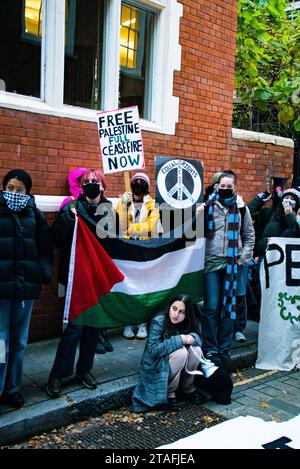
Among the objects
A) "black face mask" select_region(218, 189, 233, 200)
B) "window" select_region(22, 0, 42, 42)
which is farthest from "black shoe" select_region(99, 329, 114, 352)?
"window" select_region(22, 0, 42, 42)

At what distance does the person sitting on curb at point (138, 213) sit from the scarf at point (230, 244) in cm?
60

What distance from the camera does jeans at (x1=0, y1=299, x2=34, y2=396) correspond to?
376 cm

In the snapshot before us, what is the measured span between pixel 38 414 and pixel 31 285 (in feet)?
3.35

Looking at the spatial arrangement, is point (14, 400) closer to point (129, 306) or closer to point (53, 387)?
point (53, 387)

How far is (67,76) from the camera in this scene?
5664 millimetres

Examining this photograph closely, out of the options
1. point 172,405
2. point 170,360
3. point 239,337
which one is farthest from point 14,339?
point 239,337

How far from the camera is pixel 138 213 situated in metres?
5.29

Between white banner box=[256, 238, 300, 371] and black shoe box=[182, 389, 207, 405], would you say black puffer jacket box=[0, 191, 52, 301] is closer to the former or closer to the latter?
black shoe box=[182, 389, 207, 405]

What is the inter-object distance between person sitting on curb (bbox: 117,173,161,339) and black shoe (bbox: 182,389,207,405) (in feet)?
5.62

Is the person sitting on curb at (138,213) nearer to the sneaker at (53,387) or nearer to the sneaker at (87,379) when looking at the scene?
the sneaker at (87,379)

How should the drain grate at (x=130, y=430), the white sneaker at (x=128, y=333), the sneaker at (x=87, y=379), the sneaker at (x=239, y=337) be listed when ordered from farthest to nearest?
the sneaker at (x=239, y=337)
the white sneaker at (x=128, y=333)
the sneaker at (x=87, y=379)
the drain grate at (x=130, y=430)

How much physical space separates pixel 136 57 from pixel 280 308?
3852 mm

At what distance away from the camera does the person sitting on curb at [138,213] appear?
5.21m

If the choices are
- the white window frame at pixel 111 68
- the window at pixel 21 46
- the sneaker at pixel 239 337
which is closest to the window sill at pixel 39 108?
the white window frame at pixel 111 68
